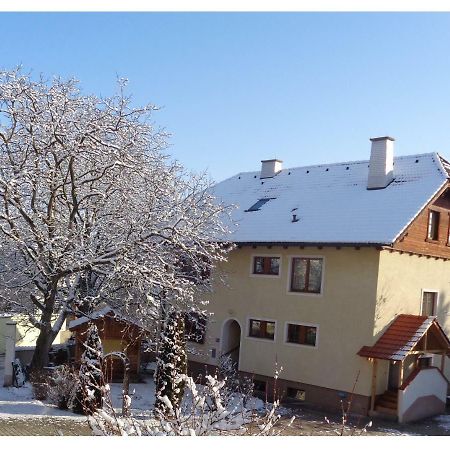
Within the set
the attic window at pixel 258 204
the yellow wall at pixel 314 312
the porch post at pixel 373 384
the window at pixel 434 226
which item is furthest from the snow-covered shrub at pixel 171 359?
the window at pixel 434 226

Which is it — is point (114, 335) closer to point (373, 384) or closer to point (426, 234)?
point (373, 384)

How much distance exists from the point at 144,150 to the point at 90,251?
3.33 meters

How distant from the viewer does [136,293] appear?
57.4 ft

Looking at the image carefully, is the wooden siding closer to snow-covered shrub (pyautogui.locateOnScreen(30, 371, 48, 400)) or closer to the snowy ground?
the snowy ground

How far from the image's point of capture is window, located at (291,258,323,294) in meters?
19.0

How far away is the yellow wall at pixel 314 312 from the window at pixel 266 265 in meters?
0.17

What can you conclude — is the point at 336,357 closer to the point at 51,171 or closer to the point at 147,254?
the point at 147,254

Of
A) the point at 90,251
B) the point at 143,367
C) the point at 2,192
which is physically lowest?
the point at 143,367

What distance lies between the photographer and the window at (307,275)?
19.0 m

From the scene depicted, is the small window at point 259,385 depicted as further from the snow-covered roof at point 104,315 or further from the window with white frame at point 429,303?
the window with white frame at point 429,303

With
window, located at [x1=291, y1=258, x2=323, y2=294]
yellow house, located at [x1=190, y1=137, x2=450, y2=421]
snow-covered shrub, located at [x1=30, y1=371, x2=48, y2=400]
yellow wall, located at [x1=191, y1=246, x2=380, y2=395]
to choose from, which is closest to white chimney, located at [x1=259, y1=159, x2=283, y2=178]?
yellow house, located at [x1=190, y1=137, x2=450, y2=421]

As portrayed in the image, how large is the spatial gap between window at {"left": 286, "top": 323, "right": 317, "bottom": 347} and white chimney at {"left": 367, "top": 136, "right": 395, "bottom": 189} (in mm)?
5266

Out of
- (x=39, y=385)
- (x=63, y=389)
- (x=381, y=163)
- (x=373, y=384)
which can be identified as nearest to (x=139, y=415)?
(x=63, y=389)

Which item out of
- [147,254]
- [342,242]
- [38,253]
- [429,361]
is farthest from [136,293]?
[429,361]
